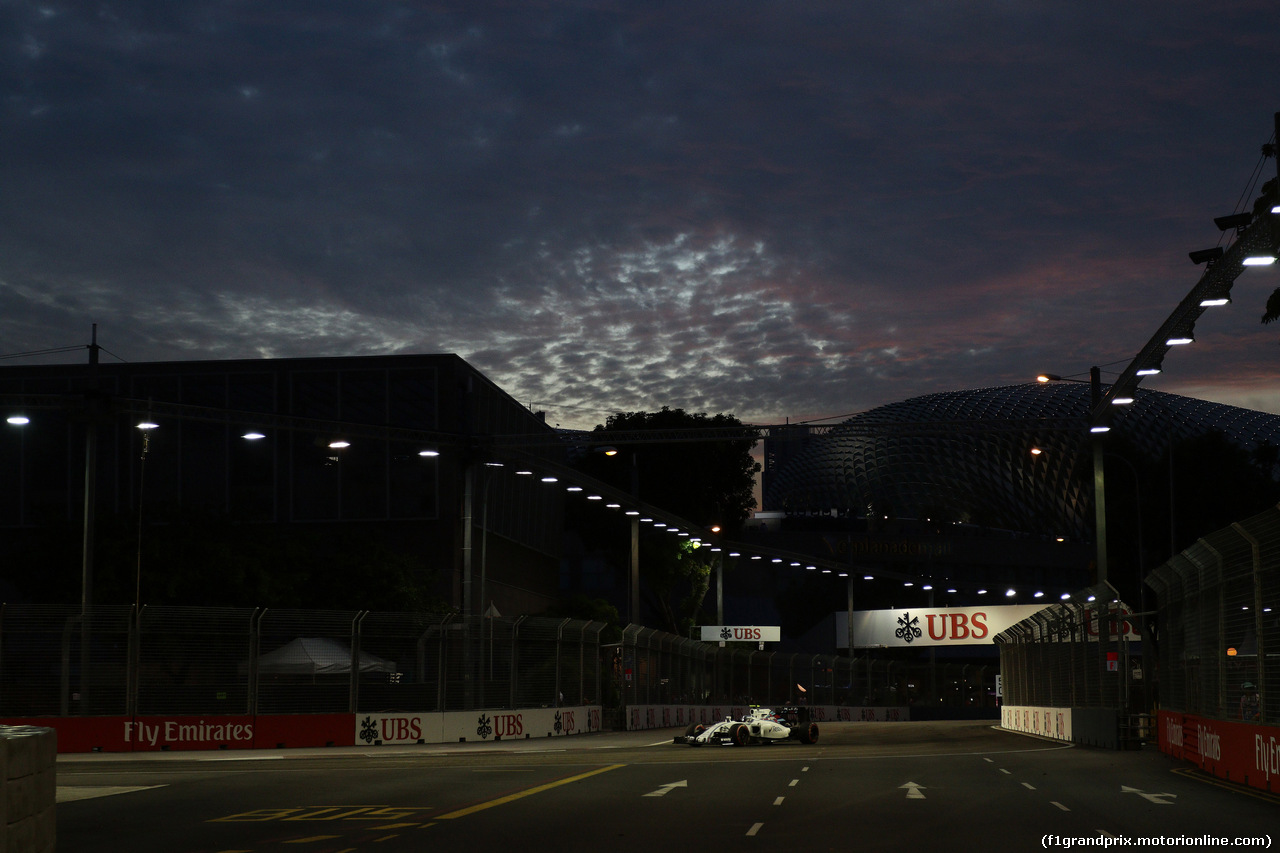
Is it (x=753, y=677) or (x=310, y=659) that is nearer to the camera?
(x=310, y=659)

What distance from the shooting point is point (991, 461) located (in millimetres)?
148000

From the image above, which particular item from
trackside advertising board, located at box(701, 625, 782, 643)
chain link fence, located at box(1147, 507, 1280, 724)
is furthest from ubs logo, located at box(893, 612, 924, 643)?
chain link fence, located at box(1147, 507, 1280, 724)

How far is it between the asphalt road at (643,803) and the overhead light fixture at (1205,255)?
879 cm

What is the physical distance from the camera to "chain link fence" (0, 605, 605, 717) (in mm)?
32188

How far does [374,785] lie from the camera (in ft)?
72.4

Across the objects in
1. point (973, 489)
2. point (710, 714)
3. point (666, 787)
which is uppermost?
point (973, 489)

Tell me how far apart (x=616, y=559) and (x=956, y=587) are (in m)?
21.8

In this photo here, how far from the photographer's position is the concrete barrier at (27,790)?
345 inches

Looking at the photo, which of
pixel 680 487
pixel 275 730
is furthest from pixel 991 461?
pixel 275 730

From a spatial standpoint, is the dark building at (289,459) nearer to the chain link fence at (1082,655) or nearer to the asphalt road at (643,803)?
the chain link fence at (1082,655)

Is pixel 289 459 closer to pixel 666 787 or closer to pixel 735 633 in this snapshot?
pixel 735 633

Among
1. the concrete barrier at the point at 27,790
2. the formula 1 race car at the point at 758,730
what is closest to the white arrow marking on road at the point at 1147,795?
the concrete barrier at the point at 27,790

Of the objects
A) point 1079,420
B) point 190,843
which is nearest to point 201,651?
point 190,843

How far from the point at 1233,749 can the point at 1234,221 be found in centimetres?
834
